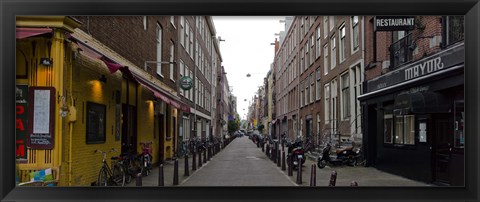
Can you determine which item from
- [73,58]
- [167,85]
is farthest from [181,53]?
[73,58]

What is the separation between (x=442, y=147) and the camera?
449 inches

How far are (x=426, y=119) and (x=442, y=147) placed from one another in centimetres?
92

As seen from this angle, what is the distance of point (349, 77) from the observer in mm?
19531

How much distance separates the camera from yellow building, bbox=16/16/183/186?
7938 millimetres

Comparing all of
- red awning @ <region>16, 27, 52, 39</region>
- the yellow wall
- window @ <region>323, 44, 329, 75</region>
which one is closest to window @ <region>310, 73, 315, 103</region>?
window @ <region>323, 44, 329, 75</region>

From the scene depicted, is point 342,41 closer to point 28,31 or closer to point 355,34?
point 355,34

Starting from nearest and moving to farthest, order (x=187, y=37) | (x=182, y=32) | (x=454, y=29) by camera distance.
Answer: (x=454, y=29), (x=182, y=32), (x=187, y=37)

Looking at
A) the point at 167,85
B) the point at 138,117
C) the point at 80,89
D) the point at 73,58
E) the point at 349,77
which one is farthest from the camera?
the point at 167,85

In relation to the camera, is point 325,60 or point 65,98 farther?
point 325,60

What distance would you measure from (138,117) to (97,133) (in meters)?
4.44
